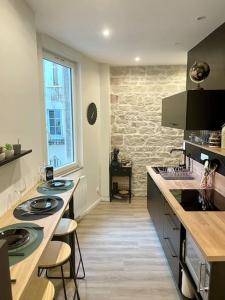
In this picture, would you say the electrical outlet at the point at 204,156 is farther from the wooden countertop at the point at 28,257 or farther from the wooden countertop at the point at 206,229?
the wooden countertop at the point at 28,257

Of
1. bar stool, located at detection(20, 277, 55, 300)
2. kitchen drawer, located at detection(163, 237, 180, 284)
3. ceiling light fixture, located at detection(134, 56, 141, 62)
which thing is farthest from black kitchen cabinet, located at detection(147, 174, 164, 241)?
ceiling light fixture, located at detection(134, 56, 141, 62)

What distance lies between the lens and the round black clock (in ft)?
14.1

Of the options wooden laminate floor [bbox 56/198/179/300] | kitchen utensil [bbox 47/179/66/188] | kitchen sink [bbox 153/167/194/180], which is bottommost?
wooden laminate floor [bbox 56/198/179/300]

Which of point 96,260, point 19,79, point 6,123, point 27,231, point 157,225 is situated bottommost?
point 96,260

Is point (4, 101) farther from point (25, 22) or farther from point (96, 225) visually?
point (96, 225)

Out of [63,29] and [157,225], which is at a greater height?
[63,29]

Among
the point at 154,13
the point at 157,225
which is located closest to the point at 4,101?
the point at 154,13

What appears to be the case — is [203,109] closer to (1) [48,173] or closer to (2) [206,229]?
Answer: (2) [206,229]

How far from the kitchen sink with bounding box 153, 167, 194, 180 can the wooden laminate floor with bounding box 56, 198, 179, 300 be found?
0.89m

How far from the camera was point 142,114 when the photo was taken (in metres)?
4.95

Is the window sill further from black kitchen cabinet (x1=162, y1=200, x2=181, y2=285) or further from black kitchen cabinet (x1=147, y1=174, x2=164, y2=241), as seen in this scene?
black kitchen cabinet (x1=162, y1=200, x2=181, y2=285)

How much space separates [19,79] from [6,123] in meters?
0.46

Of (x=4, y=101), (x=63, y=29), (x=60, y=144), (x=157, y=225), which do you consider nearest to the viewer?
(x=4, y=101)

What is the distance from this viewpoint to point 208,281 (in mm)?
1487
